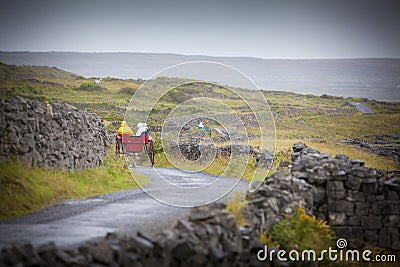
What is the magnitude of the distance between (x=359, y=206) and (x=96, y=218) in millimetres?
8656

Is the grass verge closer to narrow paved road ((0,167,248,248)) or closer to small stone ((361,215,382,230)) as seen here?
narrow paved road ((0,167,248,248))

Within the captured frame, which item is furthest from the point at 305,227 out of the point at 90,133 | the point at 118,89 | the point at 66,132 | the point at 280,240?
the point at 118,89

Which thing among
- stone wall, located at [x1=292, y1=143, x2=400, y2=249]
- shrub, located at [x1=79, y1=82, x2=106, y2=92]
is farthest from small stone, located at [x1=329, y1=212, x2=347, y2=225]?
shrub, located at [x1=79, y1=82, x2=106, y2=92]

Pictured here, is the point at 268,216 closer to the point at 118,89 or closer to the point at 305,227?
the point at 305,227

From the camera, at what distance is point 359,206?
21.9m

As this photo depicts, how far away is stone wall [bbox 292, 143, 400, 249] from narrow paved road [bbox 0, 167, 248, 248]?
381 centimetres

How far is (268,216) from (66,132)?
9.85 metres

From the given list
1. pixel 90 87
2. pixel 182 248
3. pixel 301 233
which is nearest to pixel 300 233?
pixel 301 233

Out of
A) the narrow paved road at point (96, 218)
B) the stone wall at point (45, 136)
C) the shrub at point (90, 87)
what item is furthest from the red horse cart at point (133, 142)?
the shrub at point (90, 87)

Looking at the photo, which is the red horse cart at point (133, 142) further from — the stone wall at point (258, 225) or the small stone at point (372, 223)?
the small stone at point (372, 223)

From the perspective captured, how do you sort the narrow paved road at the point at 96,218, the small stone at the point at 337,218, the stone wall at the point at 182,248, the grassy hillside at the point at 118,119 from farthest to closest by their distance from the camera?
the small stone at the point at 337,218
the grassy hillside at the point at 118,119
the narrow paved road at the point at 96,218
the stone wall at the point at 182,248

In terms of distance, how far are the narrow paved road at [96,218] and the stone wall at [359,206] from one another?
3810 millimetres

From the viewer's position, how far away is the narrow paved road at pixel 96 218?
15.3 metres

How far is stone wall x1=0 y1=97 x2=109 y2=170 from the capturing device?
21.0m
